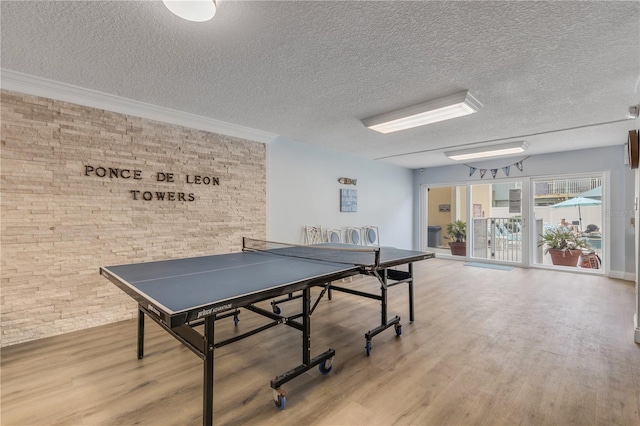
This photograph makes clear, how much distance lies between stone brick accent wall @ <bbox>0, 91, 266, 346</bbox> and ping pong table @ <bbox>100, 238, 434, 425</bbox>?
1058 millimetres

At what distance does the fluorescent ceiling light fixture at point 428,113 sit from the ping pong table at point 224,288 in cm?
163

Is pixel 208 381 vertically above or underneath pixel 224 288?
underneath

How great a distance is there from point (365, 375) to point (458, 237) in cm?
633

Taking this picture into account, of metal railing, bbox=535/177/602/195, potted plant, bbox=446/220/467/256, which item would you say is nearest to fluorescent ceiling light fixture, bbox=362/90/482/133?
metal railing, bbox=535/177/602/195

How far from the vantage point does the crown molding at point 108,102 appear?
2.65 metres

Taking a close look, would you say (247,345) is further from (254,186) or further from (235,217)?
(254,186)

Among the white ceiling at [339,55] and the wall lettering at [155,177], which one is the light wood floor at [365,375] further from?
the white ceiling at [339,55]

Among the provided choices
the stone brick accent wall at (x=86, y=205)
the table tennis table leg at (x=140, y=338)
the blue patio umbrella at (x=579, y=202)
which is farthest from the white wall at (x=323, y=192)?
the blue patio umbrella at (x=579, y=202)

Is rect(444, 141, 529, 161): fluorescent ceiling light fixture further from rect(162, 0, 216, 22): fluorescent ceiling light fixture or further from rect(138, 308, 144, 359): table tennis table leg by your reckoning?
rect(138, 308, 144, 359): table tennis table leg

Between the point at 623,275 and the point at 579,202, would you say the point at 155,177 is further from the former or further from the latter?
the point at 623,275

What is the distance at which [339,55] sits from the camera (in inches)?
89.7

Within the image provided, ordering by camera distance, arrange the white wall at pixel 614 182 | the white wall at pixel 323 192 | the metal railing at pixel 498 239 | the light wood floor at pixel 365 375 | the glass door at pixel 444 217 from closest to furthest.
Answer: the light wood floor at pixel 365 375
the white wall at pixel 323 192
the white wall at pixel 614 182
the metal railing at pixel 498 239
the glass door at pixel 444 217

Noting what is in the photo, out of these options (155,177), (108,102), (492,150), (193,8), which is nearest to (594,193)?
(492,150)

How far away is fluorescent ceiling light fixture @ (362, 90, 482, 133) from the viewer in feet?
9.85
